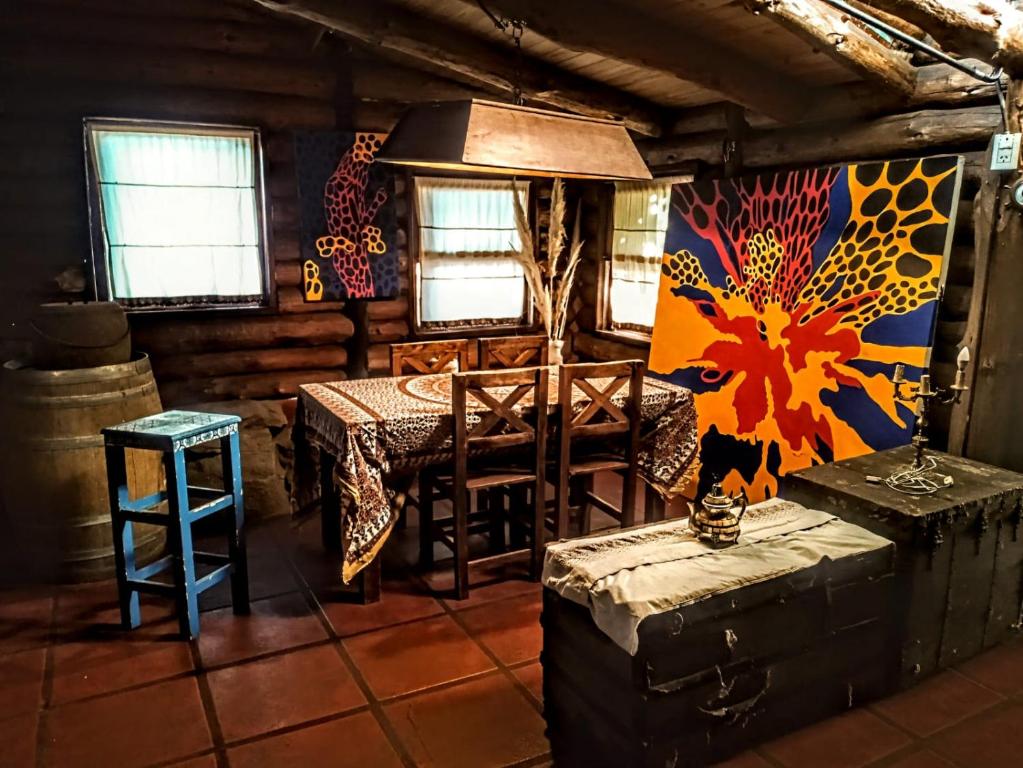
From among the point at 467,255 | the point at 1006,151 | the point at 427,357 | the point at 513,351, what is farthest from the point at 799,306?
the point at 467,255

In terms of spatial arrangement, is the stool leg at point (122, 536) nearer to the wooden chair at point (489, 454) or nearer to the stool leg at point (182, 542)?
the stool leg at point (182, 542)

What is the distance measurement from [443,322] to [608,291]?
134cm

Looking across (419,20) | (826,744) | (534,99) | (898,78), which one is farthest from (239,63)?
(826,744)

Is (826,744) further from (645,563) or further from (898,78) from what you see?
(898,78)

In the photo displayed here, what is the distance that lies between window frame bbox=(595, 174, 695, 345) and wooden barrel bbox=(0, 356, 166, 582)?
11.2ft

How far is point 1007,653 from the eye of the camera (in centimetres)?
294

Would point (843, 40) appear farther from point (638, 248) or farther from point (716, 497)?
point (638, 248)

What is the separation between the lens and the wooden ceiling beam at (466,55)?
165 inches

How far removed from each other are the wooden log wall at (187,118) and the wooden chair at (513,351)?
4.26 feet

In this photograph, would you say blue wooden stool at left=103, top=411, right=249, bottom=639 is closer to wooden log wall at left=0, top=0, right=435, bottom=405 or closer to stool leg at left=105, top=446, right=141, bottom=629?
stool leg at left=105, top=446, right=141, bottom=629

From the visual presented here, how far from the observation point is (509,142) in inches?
118

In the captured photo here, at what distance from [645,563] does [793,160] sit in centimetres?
295

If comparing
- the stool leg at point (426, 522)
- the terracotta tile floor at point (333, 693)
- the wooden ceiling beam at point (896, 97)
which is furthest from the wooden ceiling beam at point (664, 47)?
the terracotta tile floor at point (333, 693)

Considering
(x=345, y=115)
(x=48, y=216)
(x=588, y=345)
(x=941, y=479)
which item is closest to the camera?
(x=941, y=479)
